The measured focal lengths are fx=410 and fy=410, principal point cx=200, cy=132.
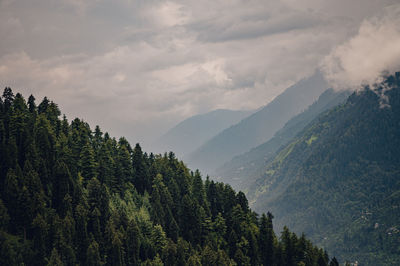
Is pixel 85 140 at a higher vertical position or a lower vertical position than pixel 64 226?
higher

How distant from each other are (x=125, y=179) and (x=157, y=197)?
14965 mm

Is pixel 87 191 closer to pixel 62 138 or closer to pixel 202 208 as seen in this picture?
pixel 62 138

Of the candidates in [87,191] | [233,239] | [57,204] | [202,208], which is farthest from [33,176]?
[233,239]

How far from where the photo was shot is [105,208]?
10844cm

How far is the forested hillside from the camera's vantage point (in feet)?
304

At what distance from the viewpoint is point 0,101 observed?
415ft

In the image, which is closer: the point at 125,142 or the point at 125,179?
the point at 125,179

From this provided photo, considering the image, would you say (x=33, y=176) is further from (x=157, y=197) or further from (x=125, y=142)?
(x=125, y=142)

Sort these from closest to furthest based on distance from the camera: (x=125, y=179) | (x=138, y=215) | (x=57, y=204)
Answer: (x=57, y=204)
(x=138, y=215)
(x=125, y=179)

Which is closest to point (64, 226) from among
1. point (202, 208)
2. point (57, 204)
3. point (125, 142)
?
point (57, 204)

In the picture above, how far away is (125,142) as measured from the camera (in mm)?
155750

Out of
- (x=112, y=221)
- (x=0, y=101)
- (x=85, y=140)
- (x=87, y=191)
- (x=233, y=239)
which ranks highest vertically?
(x=0, y=101)

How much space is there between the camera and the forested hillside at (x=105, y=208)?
3652 inches

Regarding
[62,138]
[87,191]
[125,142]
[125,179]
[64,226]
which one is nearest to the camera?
[64,226]
